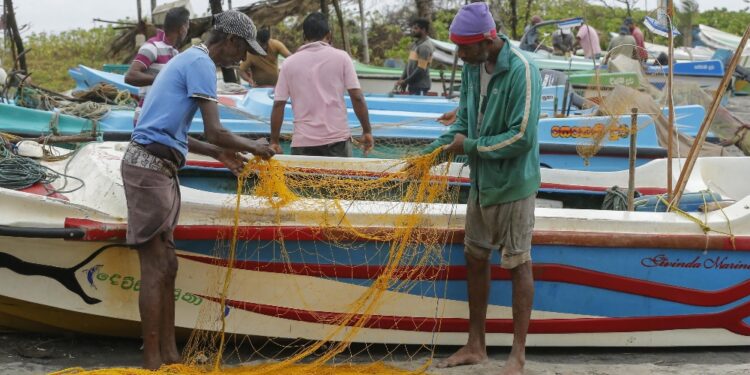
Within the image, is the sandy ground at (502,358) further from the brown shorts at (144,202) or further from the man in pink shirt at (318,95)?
the man in pink shirt at (318,95)

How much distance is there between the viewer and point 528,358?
5391mm

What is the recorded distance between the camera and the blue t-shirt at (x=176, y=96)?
4.38 meters

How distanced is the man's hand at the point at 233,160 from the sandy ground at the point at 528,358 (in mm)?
1284

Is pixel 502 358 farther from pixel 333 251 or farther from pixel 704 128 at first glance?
pixel 704 128

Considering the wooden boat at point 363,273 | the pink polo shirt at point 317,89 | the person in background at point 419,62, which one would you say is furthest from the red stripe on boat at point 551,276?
the person in background at point 419,62

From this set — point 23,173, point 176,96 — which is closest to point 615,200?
point 176,96

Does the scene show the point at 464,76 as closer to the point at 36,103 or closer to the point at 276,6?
the point at 36,103

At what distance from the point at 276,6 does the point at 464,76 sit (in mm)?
12898

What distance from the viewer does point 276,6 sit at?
17.3 m

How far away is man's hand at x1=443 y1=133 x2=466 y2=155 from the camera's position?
481cm

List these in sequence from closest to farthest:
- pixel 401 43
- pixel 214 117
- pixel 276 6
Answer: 1. pixel 214 117
2. pixel 276 6
3. pixel 401 43

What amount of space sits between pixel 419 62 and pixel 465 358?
24.6 ft

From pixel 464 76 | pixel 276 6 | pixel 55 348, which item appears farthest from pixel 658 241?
pixel 276 6

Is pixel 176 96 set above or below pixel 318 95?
above
